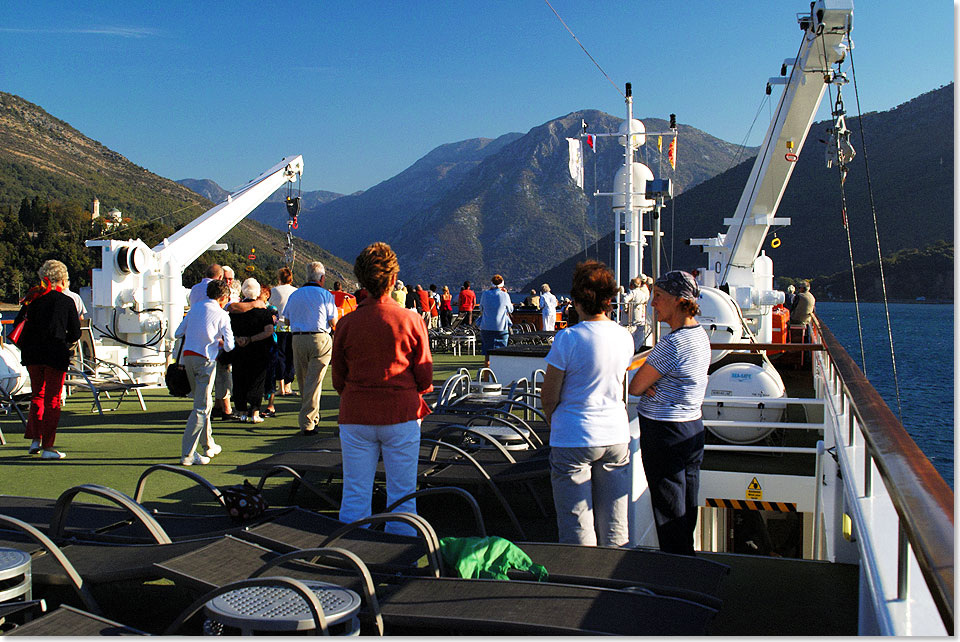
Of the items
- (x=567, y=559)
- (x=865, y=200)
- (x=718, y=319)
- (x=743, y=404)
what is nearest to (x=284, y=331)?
(x=743, y=404)

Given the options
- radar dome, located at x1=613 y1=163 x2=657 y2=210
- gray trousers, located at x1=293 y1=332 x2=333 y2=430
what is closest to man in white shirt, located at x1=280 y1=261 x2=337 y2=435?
gray trousers, located at x1=293 y1=332 x2=333 y2=430

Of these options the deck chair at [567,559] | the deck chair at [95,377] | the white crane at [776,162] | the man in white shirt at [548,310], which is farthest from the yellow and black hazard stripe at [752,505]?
the man in white shirt at [548,310]

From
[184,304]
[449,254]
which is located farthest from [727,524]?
[449,254]

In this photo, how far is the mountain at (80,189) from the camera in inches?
1907

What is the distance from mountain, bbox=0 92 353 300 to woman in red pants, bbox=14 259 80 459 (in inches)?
1567

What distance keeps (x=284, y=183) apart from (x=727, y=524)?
11.6m

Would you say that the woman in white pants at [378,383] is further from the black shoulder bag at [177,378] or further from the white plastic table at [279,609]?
the black shoulder bag at [177,378]

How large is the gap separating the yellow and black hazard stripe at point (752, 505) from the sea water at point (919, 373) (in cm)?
204

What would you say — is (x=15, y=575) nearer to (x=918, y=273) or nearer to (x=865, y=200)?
(x=918, y=273)

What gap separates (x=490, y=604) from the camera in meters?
2.63

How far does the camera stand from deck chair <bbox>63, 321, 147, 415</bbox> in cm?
828

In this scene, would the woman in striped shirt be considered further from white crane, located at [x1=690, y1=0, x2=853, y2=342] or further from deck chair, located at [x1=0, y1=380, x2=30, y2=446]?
white crane, located at [x1=690, y1=0, x2=853, y2=342]

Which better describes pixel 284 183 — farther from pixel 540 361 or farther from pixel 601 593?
pixel 601 593

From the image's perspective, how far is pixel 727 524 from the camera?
31.6 feet
